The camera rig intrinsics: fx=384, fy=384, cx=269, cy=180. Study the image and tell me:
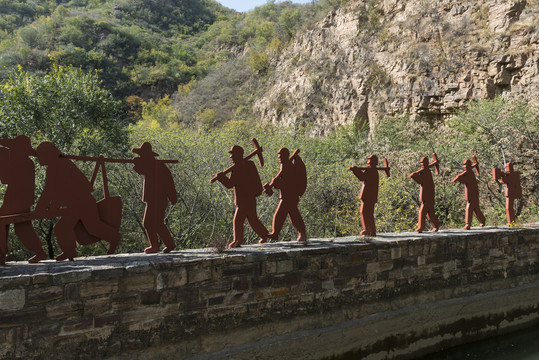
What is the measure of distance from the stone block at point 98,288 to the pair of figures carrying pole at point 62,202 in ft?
2.46

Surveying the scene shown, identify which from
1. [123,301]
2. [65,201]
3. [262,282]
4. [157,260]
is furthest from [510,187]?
[65,201]

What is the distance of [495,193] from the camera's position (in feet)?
45.4

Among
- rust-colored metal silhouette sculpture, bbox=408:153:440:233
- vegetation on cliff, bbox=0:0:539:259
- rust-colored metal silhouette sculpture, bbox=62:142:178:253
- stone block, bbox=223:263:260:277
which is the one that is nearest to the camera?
stone block, bbox=223:263:260:277

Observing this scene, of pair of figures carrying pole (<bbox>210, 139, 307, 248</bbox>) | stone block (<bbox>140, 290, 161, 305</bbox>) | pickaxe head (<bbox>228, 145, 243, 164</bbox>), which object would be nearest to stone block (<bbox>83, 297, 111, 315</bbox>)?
stone block (<bbox>140, 290, 161, 305</bbox>)

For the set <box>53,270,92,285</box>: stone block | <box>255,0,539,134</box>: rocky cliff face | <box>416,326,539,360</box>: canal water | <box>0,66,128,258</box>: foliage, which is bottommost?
<box>416,326,539,360</box>: canal water

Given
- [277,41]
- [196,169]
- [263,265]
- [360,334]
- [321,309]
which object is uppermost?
[277,41]

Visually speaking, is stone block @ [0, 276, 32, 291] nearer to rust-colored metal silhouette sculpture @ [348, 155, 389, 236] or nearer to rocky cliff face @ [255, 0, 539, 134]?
rust-colored metal silhouette sculpture @ [348, 155, 389, 236]

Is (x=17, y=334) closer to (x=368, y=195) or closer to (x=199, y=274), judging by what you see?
(x=199, y=274)

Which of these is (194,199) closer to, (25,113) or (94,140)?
(94,140)

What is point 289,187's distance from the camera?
5699 millimetres

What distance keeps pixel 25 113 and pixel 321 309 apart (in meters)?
10.3

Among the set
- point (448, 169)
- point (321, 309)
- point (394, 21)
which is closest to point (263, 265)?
point (321, 309)

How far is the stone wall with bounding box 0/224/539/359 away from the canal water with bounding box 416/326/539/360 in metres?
0.16

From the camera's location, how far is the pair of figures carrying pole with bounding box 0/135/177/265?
13.0 ft
